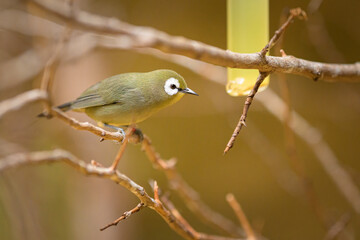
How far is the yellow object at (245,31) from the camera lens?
1.18m

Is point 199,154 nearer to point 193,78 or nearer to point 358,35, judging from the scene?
point 193,78

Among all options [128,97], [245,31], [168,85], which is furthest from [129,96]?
[245,31]

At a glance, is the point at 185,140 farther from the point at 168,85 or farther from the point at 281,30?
the point at 281,30

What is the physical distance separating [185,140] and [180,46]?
2.33 m

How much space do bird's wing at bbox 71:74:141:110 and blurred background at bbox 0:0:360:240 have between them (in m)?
1.21

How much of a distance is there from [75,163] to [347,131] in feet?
7.91

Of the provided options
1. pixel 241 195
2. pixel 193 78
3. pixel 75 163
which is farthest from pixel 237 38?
pixel 241 195

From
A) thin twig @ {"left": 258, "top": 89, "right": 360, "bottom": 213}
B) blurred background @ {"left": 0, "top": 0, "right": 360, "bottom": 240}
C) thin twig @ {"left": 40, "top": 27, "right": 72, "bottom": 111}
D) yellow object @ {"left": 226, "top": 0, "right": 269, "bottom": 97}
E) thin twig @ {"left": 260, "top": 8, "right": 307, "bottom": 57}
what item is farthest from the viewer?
blurred background @ {"left": 0, "top": 0, "right": 360, "bottom": 240}

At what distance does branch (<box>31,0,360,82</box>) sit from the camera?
0.63 m

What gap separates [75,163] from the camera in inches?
27.9

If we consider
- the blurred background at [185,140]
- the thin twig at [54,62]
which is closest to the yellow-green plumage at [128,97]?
the thin twig at [54,62]

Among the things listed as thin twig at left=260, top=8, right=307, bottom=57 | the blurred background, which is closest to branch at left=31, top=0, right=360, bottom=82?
thin twig at left=260, top=8, right=307, bottom=57

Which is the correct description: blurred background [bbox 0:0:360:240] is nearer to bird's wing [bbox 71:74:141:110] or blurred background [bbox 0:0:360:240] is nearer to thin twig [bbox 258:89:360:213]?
thin twig [bbox 258:89:360:213]

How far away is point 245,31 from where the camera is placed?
1.18m
